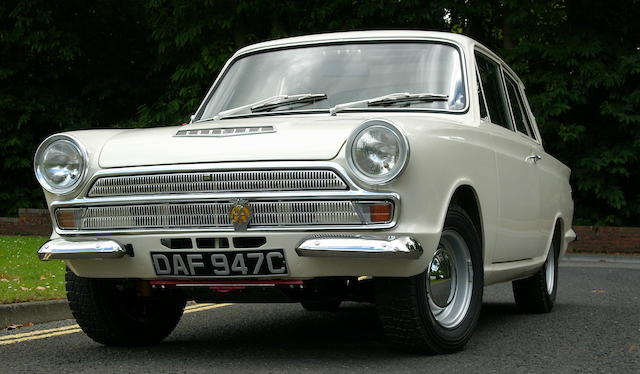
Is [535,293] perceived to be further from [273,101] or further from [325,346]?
[273,101]

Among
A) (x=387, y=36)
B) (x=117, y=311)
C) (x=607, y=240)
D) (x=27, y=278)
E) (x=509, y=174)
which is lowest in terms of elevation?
(x=607, y=240)

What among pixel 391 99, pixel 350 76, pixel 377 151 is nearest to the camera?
pixel 377 151

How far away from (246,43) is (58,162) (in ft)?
53.3

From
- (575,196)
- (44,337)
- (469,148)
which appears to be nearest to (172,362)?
(44,337)

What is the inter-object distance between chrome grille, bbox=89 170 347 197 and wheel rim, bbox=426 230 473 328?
33.0 inches

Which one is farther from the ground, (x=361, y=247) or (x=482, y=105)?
(x=482, y=105)

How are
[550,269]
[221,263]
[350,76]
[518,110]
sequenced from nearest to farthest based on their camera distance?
[221,263] < [350,76] < [518,110] < [550,269]

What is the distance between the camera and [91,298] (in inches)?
220

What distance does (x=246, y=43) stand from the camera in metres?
21.3

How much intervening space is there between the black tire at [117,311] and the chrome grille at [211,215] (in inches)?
18.8

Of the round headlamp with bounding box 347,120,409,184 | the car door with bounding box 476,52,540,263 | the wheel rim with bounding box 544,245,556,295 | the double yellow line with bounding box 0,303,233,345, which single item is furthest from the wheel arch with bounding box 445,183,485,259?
the double yellow line with bounding box 0,303,233,345

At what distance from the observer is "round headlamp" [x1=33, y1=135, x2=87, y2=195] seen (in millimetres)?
5305

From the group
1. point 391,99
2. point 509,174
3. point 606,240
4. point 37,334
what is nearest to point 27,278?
point 37,334

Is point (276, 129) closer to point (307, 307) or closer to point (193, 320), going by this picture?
point (193, 320)
